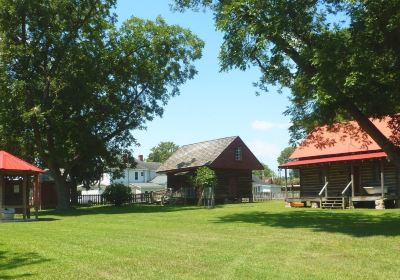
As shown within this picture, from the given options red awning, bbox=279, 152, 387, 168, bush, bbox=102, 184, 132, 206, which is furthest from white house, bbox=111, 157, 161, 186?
red awning, bbox=279, 152, 387, 168

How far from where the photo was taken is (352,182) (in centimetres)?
3331

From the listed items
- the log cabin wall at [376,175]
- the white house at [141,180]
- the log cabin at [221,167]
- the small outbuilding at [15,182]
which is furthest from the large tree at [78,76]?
the white house at [141,180]

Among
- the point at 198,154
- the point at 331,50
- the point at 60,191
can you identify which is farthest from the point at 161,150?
the point at 331,50

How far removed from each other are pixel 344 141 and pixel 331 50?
2020 centimetres

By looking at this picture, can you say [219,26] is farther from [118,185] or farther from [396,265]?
[118,185]

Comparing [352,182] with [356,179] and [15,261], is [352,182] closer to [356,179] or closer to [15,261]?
[356,179]

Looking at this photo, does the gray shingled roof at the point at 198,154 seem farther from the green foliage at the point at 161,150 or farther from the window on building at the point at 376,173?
the green foliage at the point at 161,150

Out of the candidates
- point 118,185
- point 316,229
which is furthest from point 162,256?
point 118,185

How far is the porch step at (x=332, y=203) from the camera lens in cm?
3436

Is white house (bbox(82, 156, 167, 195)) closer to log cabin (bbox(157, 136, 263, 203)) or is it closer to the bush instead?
log cabin (bbox(157, 136, 263, 203))

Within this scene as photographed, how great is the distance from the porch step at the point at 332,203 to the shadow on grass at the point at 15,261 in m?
25.6

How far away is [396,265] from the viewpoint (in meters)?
10.4

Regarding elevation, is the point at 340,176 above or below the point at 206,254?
above

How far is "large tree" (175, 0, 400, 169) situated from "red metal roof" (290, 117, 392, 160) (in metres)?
2.84
